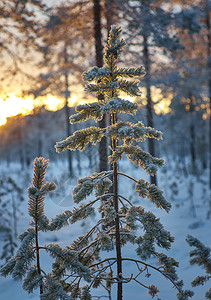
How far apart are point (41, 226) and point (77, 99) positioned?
35.1 ft

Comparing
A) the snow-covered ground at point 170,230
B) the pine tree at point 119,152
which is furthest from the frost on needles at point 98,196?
the snow-covered ground at point 170,230

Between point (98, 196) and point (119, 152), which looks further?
point (98, 196)

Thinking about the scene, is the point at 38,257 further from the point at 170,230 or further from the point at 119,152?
the point at 170,230

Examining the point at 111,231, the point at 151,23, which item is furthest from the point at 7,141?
the point at 111,231

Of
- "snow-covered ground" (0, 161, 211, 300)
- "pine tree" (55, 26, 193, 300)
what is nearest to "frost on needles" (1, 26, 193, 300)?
"pine tree" (55, 26, 193, 300)

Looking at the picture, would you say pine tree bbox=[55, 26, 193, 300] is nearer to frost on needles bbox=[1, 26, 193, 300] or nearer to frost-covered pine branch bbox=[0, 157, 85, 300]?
frost on needles bbox=[1, 26, 193, 300]

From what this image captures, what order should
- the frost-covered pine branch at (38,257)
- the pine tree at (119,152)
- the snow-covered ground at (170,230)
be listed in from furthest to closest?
the snow-covered ground at (170,230)
the pine tree at (119,152)
the frost-covered pine branch at (38,257)

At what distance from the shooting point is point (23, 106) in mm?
7469

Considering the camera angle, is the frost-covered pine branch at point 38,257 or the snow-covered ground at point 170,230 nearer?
the frost-covered pine branch at point 38,257

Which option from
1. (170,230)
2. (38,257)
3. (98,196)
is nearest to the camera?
(38,257)

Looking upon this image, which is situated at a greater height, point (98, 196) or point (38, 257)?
point (98, 196)

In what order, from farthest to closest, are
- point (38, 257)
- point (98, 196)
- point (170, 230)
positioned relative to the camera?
point (170, 230) → point (98, 196) → point (38, 257)

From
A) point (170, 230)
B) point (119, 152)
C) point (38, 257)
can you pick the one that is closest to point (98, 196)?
point (119, 152)

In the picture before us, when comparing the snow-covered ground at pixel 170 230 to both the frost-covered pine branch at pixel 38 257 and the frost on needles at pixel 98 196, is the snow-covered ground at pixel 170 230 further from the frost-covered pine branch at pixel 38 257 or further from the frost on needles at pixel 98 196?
the frost-covered pine branch at pixel 38 257
